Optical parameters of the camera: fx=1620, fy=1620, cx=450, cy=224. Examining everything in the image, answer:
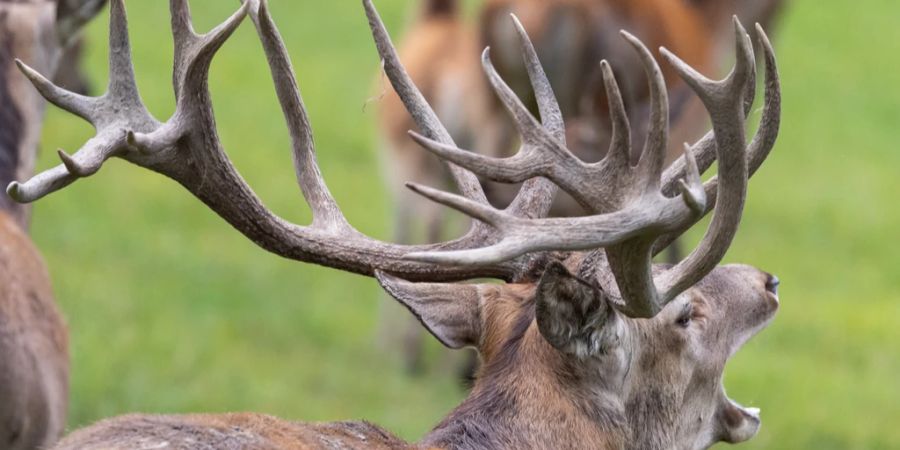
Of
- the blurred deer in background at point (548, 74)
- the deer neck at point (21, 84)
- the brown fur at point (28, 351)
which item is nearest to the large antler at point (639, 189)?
the brown fur at point (28, 351)

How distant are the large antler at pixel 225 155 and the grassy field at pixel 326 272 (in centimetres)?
306

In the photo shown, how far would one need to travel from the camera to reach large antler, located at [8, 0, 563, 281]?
14.1ft

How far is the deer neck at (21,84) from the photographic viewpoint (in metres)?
6.21

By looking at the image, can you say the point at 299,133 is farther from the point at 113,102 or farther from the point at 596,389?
the point at 596,389

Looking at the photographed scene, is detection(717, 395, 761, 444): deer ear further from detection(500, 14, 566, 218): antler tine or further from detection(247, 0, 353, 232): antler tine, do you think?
detection(247, 0, 353, 232): antler tine

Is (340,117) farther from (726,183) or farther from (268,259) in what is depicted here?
(726,183)

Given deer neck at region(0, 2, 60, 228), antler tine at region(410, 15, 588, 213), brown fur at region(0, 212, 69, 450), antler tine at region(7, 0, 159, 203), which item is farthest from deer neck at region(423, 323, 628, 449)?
deer neck at region(0, 2, 60, 228)

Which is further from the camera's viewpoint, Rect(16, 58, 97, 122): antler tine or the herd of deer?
Rect(16, 58, 97, 122): antler tine

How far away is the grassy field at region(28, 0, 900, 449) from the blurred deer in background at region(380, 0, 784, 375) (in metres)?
0.86

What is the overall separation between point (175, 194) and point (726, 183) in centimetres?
948

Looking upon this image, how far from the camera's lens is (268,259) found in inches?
463

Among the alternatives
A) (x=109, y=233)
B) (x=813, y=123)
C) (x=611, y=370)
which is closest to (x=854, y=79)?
(x=813, y=123)

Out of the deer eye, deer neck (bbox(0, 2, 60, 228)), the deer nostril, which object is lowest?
the deer eye

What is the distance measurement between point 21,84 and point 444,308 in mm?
2661
